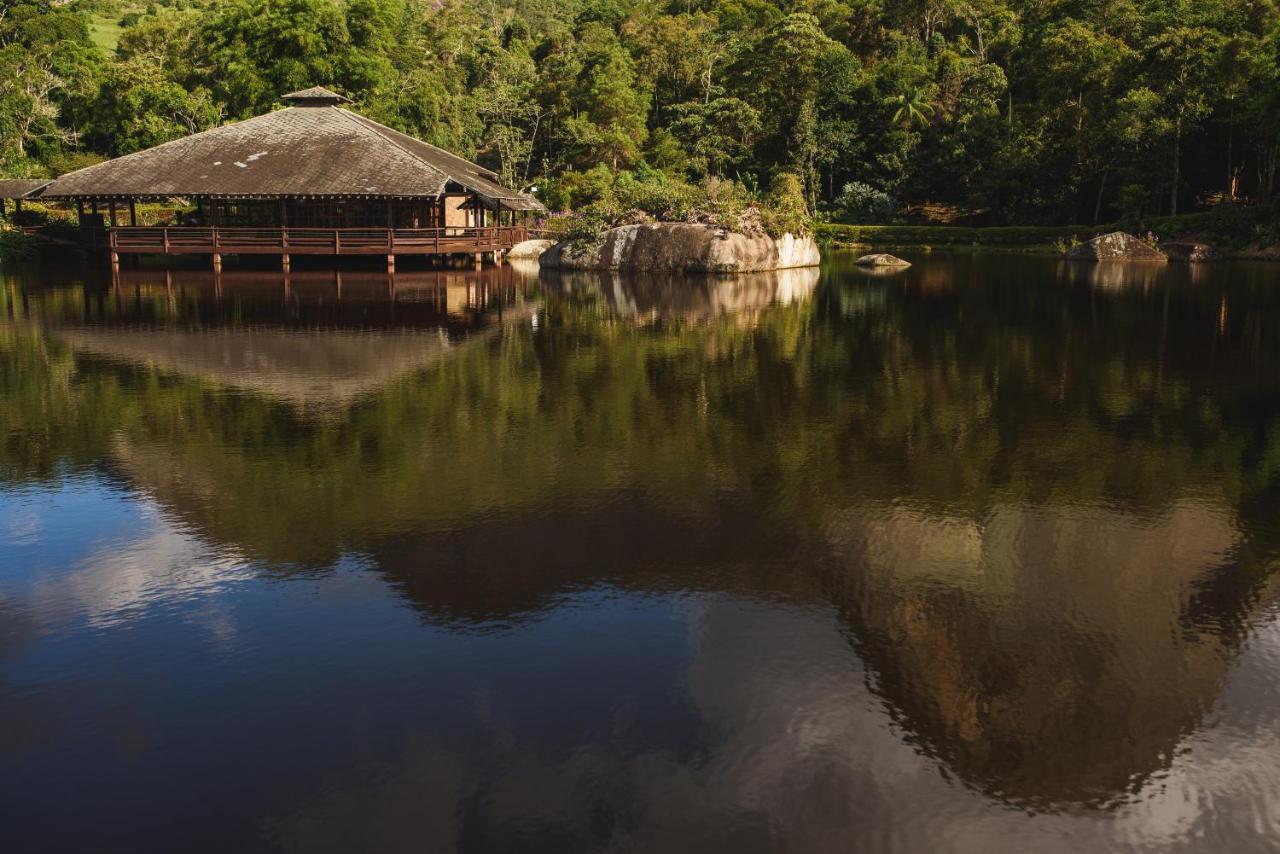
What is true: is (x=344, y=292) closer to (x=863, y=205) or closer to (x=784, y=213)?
(x=784, y=213)

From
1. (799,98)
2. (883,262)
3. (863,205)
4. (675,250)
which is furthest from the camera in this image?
(799,98)

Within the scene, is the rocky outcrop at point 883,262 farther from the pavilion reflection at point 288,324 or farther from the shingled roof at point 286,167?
the pavilion reflection at point 288,324

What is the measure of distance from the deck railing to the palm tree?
49.1 m

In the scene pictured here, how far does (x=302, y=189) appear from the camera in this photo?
38938 mm

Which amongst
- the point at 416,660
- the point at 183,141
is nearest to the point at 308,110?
the point at 183,141

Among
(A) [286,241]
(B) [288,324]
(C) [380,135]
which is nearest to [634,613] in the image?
(B) [288,324]

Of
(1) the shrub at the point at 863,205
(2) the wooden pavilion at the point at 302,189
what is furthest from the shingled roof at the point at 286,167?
(1) the shrub at the point at 863,205

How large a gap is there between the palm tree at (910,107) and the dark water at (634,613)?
2680 inches

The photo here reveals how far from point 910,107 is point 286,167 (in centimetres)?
5485

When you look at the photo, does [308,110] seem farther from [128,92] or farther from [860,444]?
[860,444]

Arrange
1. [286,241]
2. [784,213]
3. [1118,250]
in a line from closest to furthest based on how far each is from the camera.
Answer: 1. [286,241]
2. [784,213]
3. [1118,250]

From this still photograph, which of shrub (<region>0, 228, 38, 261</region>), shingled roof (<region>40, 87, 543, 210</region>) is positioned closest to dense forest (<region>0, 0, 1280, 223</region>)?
shingled roof (<region>40, 87, 543, 210</region>)

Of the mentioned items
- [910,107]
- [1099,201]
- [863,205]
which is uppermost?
[910,107]

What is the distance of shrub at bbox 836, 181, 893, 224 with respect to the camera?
76.7m
